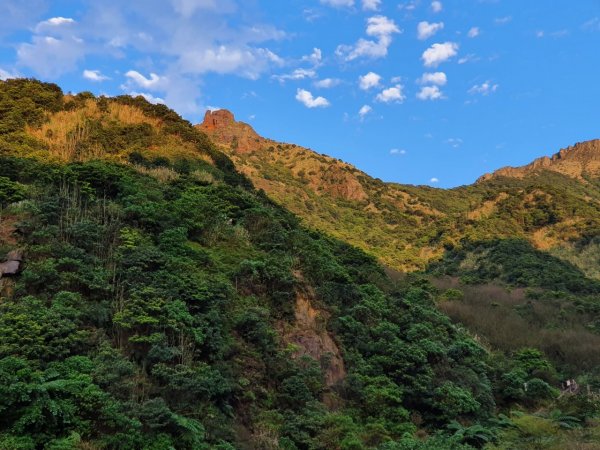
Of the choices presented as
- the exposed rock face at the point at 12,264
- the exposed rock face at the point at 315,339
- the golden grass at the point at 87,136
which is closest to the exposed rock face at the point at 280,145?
the golden grass at the point at 87,136

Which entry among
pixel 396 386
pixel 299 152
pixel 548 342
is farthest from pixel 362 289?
pixel 299 152

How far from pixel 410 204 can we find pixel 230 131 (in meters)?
38.3

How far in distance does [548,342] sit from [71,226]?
2475 centimetres

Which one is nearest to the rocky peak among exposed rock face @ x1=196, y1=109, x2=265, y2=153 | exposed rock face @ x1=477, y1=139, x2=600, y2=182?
exposed rock face @ x1=196, y1=109, x2=265, y2=153

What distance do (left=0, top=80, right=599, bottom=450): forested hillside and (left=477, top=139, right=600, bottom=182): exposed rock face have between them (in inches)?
4123

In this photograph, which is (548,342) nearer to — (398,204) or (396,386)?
(396,386)

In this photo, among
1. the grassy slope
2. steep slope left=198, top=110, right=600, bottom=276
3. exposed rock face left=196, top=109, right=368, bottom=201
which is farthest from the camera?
exposed rock face left=196, top=109, right=368, bottom=201

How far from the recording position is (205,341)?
9391 mm

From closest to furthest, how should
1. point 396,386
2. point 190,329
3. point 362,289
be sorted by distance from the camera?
point 190,329
point 396,386
point 362,289

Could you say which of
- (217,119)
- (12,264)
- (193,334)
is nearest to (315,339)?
(193,334)

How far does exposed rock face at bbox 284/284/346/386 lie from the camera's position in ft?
39.2

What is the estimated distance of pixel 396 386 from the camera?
1226 centimetres

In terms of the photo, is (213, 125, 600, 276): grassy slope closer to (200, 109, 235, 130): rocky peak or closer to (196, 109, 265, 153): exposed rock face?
(196, 109, 265, 153): exposed rock face

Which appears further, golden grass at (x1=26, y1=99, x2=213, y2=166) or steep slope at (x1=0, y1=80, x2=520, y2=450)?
golden grass at (x1=26, y1=99, x2=213, y2=166)
